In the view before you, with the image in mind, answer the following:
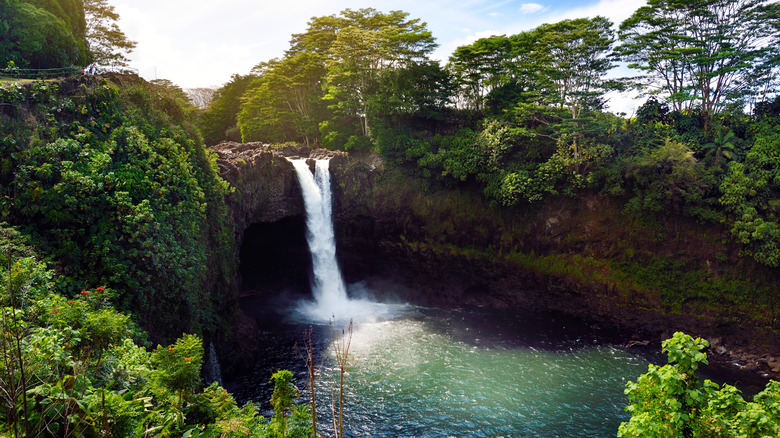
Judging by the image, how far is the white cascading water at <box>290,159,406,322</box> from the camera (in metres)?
25.0

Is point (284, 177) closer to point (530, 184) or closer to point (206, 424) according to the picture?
point (530, 184)

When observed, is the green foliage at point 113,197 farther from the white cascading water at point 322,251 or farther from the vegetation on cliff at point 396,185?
the white cascading water at point 322,251

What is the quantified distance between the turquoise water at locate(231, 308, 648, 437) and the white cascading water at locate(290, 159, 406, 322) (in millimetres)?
3218

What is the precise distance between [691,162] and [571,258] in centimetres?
809

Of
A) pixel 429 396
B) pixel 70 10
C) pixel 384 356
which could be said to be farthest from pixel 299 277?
pixel 70 10

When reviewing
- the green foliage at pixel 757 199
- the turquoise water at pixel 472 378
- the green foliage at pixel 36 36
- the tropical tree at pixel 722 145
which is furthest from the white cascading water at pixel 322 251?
the tropical tree at pixel 722 145

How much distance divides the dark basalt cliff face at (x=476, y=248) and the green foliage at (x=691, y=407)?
16.4 metres

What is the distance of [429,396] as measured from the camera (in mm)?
14750

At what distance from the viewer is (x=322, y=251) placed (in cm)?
2602

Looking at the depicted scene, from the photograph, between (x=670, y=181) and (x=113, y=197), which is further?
(x=670, y=181)

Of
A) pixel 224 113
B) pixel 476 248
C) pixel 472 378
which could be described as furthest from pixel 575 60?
pixel 224 113

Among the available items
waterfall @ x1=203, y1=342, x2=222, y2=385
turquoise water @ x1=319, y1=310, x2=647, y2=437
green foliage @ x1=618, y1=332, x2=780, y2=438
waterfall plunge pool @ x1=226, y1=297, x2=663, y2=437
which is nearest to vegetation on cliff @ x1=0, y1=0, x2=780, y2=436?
green foliage @ x1=618, y1=332, x2=780, y2=438

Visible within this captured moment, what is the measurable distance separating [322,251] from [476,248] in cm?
1082

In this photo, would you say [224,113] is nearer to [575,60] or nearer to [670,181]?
[575,60]
